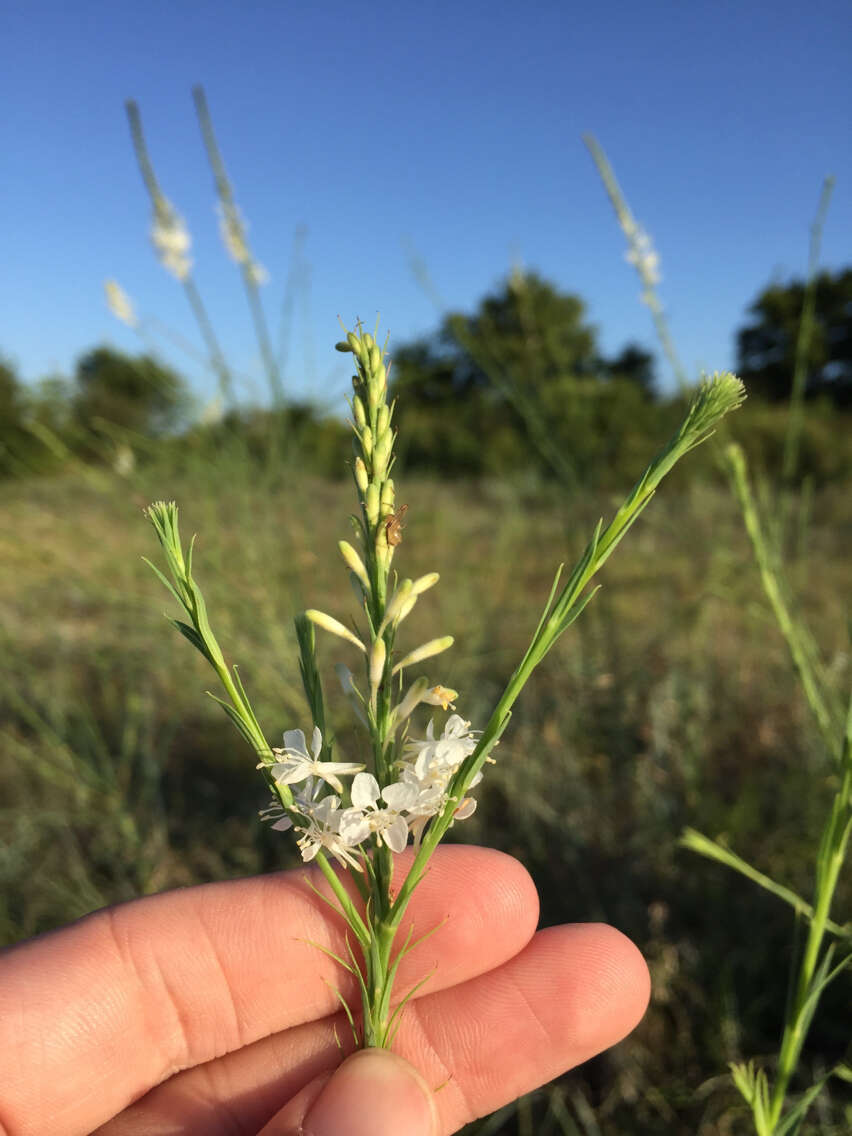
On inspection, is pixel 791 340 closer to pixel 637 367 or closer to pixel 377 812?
pixel 637 367

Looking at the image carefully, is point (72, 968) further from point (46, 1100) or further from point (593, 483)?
point (593, 483)

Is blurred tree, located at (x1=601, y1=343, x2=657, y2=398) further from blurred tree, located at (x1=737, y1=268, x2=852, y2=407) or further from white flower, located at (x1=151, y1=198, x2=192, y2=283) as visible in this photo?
white flower, located at (x1=151, y1=198, x2=192, y2=283)

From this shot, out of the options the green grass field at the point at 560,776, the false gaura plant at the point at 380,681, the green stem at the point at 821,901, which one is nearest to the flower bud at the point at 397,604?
the false gaura plant at the point at 380,681

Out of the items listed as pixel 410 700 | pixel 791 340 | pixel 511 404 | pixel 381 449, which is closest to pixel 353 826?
pixel 410 700

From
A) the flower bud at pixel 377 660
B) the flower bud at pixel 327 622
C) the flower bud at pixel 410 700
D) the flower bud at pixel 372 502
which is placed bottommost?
the flower bud at pixel 410 700

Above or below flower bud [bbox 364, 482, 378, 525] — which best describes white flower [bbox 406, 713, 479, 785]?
below

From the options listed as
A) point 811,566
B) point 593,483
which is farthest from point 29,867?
point 811,566

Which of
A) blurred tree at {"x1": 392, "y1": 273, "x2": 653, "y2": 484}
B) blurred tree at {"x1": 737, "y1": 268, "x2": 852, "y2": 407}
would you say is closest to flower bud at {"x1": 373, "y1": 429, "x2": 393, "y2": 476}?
blurred tree at {"x1": 392, "y1": 273, "x2": 653, "y2": 484}

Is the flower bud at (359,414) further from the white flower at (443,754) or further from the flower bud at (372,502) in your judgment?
the white flower at (443,754)
